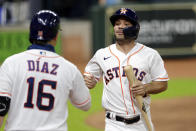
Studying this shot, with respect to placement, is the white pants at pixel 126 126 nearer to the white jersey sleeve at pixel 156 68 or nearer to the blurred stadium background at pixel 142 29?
the white jersey sleeve at pixel 156 68

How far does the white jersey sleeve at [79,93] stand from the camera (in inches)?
147

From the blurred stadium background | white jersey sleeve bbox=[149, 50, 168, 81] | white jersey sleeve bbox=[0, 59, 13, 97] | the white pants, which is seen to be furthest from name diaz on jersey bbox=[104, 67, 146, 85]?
the blurred stadium background

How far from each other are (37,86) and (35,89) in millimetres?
30

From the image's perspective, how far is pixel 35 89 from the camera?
357cm

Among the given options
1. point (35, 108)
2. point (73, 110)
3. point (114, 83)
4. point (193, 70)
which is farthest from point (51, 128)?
point (193, 70)

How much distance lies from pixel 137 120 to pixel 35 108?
1535mm

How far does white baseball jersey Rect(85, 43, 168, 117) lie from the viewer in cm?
475

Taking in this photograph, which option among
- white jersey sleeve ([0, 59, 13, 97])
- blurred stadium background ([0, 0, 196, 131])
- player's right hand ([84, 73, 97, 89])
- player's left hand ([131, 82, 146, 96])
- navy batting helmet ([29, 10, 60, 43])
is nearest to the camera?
white jersey sleeve ([0, 59, 13, 97])

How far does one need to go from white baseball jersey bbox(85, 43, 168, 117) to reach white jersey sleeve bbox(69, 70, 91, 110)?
2.98ft

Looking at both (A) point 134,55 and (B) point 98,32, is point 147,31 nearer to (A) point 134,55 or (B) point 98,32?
(B) point 98,32

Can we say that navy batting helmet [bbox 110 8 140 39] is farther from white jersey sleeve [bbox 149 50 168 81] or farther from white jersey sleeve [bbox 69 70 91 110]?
white jersey sleeve [bbox 69 70 91 110]

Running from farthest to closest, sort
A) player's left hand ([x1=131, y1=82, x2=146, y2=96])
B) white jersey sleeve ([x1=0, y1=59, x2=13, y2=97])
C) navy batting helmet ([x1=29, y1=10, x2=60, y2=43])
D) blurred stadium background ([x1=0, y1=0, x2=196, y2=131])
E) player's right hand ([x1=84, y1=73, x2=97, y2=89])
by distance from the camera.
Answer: blurred stadium background ([x1=0, y1=0, x2=196, y2=131]) < player's right hand ([x1=84, y1=73, x2=97, y2=89]) < player's left hand ([x1=131, y1=82, x2=146, y2=96]) < navy batting helmet ([x1=29, y1=10, x2=60, y2=43]) < white jersey sleeve ([x1=0, y1=59, x2=13, y2=97])

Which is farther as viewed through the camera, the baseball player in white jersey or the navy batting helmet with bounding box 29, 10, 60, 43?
the navy batting helmet with bounding box 29, 10, 60, 43

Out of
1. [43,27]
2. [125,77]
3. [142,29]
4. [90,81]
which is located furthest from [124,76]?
[142,29]
